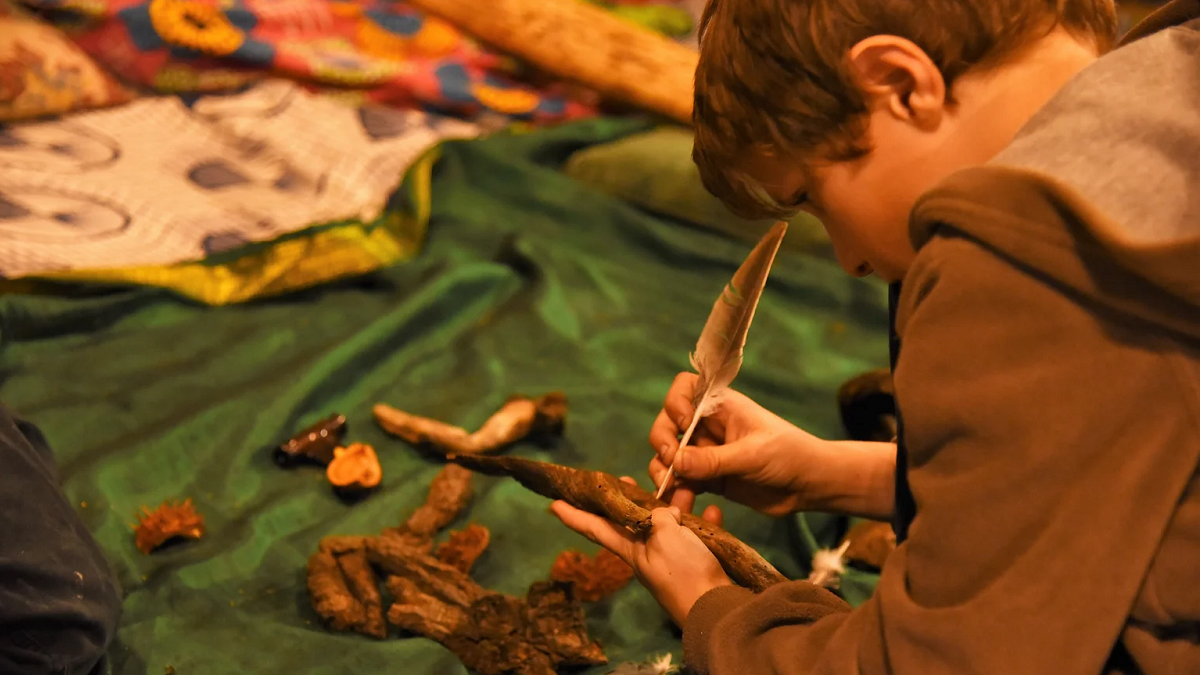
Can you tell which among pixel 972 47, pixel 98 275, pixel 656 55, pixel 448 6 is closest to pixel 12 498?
pixel 98 275

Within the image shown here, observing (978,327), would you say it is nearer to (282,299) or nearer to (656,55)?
(282,299)

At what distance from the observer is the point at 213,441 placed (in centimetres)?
139

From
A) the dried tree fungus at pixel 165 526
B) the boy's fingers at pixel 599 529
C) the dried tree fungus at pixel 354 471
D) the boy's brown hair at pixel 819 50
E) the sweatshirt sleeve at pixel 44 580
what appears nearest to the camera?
the boy's brown hair at pixel 819 50

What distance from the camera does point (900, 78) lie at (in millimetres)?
704

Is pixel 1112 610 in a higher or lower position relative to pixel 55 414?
higher

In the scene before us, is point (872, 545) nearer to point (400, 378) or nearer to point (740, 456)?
point (740, 456)

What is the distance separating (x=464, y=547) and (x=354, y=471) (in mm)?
209

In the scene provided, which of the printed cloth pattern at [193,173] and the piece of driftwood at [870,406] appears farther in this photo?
the printed cloth pattern at [193,173]

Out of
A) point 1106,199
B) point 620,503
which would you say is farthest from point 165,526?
point 1106,199

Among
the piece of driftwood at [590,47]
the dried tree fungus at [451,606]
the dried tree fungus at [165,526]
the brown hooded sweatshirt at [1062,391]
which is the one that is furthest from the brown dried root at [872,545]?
the piece of driftwood at [590,47]

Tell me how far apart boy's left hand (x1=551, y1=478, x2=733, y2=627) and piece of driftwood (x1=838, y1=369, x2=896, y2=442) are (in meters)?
0.52

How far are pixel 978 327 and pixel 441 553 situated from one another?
Answer: 792 mm

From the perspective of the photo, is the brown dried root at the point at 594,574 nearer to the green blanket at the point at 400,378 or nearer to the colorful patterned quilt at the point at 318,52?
the green blanket at the point at 400,378

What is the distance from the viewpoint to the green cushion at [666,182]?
1942mm
